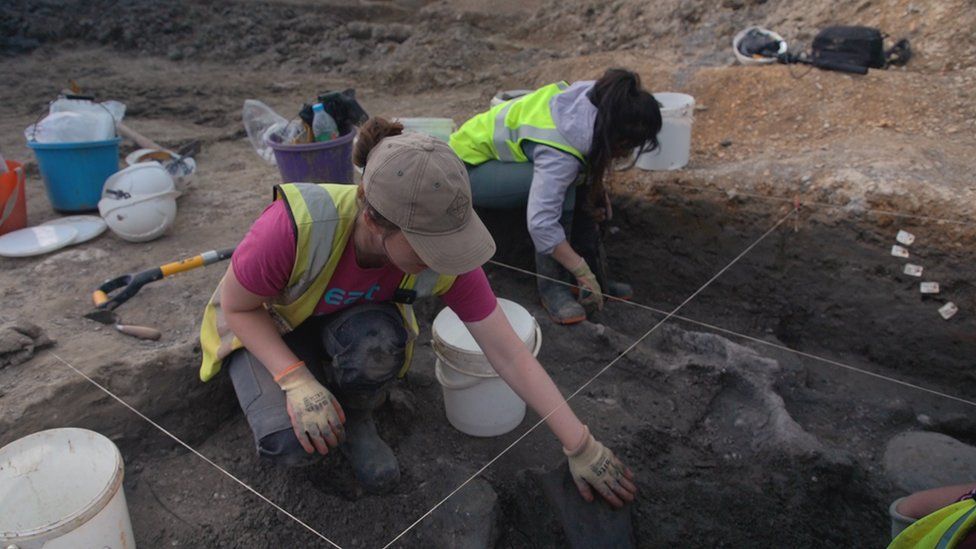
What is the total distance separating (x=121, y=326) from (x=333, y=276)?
3.96 feet

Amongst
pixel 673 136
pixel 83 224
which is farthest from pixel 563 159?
pixel 83 224

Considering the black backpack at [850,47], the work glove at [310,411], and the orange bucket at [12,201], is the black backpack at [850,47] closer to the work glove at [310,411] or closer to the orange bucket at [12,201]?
the work glove at [310,411]

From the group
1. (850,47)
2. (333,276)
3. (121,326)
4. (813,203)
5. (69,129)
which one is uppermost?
(69,129)

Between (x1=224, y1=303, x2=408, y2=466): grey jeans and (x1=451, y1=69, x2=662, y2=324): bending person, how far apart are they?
45.3 inches

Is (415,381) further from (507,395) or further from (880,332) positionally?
(880,332)

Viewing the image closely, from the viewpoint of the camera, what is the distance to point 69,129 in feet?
12.4

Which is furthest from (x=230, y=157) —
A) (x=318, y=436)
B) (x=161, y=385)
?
(x=318, y=436)

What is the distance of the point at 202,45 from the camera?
889cm

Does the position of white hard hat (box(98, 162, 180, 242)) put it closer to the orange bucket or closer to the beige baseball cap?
the orange bucket

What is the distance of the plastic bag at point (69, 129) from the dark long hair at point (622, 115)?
2.92 metres

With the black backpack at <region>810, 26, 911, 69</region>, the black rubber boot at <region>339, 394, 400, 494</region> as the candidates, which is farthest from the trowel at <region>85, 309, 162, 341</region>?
the black backpack at <region>810, 26, 911, 69</region>

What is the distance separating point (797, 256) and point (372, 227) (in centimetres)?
265

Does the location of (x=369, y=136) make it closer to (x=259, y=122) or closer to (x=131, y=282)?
(x=131, y=282)

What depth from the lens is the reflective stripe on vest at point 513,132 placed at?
2.94 m
